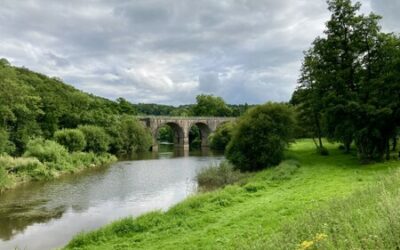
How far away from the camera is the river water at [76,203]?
59.5 ft

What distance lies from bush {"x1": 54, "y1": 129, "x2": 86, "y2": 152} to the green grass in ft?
109

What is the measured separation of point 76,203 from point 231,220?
45.7 feet

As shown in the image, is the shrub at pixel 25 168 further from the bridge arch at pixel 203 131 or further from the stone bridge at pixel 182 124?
the bridge arch at pixel 203 131

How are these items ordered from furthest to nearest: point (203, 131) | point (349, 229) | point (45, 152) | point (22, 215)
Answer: point (203, 131) < point (45, 152) < point (22, 215) < point (349, 229)

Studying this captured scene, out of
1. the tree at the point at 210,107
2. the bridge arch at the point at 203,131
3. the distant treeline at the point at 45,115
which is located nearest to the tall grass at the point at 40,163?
the distant treeline at the point at 45,115

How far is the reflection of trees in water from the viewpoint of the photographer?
18781 mm

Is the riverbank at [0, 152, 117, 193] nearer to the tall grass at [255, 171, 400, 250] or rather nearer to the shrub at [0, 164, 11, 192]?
the shrub at [0, 164, 11, 192]

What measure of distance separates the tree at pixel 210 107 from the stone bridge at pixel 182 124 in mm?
26759

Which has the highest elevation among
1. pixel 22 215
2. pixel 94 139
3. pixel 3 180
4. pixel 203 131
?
pixel 203 131

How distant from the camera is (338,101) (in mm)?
27531

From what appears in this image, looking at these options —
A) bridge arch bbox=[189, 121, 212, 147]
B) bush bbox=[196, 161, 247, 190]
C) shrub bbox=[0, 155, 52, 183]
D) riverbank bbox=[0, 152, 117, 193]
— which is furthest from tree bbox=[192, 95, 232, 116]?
bush bbox=[196, 161, 247, 190]

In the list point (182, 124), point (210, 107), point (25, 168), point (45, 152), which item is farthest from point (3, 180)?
point (210, 107)

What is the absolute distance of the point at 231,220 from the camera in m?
14.3

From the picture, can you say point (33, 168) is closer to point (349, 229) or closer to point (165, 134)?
point (349, 229)
